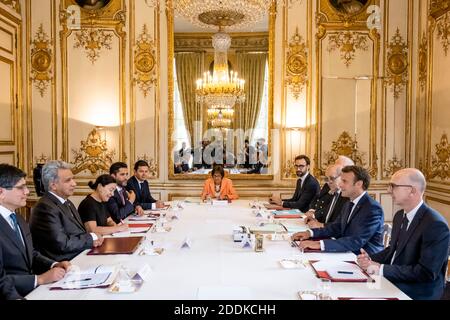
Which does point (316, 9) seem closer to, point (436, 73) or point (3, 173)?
point (436, 73)

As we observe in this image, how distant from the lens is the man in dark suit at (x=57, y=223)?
3596mm

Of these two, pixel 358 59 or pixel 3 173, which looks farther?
pixel 358 59

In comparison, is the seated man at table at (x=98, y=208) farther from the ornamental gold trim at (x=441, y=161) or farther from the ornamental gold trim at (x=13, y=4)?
the ornamental gold trim at (x=441, y=161)

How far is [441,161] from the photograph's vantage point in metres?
6.98

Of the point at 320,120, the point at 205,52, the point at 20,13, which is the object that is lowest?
the point at 320,120

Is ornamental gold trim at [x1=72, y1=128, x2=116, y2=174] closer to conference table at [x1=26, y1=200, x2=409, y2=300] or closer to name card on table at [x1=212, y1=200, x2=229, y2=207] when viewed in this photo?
name card on table at [x1=212, y1=200, x2=229, y2=207]

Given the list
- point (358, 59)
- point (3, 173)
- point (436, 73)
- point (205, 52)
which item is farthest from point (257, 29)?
point (3, 173)

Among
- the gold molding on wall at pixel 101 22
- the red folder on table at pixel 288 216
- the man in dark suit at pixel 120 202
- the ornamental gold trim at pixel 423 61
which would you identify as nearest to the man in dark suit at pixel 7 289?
→ the man in dark suit at pixel 120 202

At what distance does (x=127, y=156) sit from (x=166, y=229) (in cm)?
373

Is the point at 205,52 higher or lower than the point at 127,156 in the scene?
higher

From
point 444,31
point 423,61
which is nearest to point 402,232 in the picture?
point 444,31

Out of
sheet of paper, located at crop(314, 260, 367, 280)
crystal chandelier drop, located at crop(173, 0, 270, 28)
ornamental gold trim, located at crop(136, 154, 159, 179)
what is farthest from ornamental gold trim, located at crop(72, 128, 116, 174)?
sheet of paper, located at crop(314, 260, 367, 280)

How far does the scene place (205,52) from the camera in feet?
25.8

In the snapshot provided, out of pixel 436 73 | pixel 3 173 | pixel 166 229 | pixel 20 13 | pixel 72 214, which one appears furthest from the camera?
pixel 20 13
